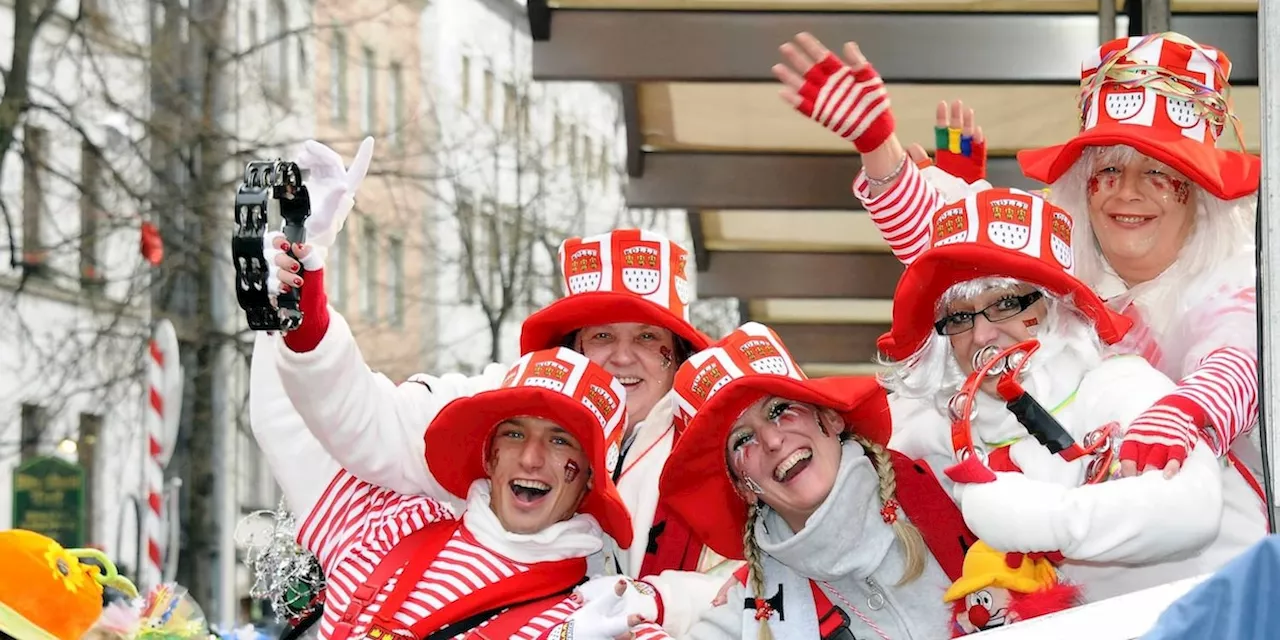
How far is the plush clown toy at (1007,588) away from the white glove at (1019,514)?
0.40ft

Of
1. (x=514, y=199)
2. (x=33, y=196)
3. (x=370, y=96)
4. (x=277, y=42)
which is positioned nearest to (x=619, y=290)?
(x=33, y=196)

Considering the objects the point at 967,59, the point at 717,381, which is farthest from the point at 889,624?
the point at 967,59

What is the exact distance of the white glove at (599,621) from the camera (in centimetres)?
363

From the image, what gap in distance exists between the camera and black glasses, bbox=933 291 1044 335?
377cm

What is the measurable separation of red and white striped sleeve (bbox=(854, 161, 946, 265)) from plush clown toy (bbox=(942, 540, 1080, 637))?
1.31 meters

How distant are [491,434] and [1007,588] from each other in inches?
48.8

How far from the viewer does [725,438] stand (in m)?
3.88

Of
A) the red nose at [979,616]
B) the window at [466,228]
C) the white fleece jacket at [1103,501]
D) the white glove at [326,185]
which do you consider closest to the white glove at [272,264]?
the white glove at [326,185]

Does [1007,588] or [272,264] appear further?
[272,264]

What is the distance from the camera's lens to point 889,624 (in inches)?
147

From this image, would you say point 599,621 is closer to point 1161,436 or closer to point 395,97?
point 1161,436

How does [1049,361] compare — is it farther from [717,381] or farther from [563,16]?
[563,16]

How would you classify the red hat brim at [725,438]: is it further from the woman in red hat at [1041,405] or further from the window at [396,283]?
the window at [396,283]

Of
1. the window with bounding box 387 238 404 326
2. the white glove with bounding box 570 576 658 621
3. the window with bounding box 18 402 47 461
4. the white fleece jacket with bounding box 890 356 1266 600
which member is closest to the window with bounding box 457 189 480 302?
the window with bounding box 387 238 404 326
